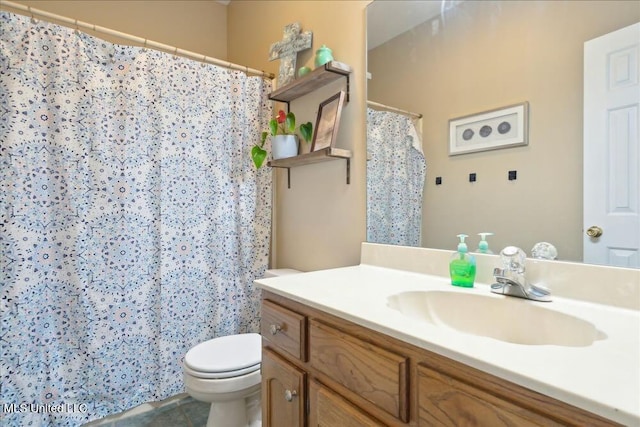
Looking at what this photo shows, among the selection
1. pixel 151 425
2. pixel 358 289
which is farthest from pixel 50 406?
pixel 358 289

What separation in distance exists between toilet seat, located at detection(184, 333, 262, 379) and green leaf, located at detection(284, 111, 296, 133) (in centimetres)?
117

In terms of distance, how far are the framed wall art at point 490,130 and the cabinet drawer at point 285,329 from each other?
847mm

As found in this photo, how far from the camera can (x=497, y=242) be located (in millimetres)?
1116

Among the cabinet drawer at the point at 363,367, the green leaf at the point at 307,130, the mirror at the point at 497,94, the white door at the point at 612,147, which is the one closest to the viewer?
the cabinet drawer at the point at 363,367

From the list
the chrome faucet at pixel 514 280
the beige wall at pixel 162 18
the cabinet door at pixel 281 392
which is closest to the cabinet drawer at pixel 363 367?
the cabinet door at pixel 281 392

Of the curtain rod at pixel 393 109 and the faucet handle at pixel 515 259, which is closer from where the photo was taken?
the faucet handle at pixel 515 259

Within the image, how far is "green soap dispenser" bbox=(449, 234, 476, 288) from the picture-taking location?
1072 millimetres

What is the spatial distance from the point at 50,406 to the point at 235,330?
0.92 m

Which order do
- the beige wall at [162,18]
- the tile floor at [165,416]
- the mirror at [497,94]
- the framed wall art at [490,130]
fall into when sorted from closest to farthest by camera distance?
1. the mirror at [497,94]
2. the framed wall art at [490,130]
3. the tile floor at [165,416]
4. the beige wall at [162,18]

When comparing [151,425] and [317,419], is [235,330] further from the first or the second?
[317,419]

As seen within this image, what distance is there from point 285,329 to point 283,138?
1152 mm

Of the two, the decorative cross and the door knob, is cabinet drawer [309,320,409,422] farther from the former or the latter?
the decorative cross

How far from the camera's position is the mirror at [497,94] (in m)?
0.97

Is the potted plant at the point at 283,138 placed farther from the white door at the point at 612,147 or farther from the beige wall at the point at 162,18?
the beige wall at the point at 162,18
